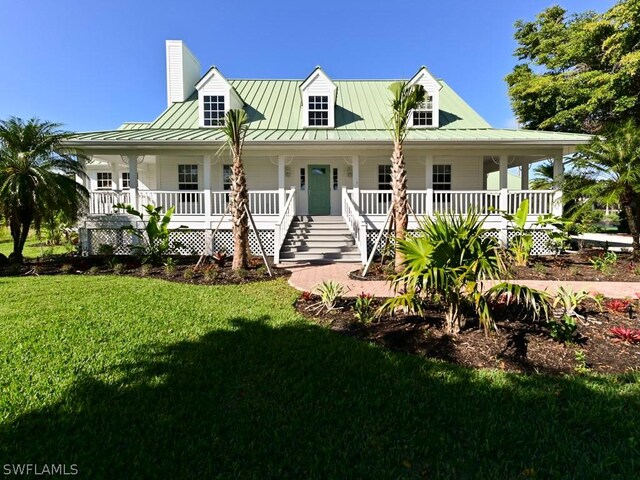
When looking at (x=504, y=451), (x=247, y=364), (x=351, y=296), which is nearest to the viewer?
(x=504, y=451)

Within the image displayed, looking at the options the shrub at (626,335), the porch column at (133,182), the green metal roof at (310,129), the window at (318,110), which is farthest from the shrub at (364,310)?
the window at (318,110)

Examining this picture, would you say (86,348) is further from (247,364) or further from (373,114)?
(373,114)

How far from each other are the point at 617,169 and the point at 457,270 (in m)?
9.42

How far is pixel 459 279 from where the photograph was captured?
4484mm

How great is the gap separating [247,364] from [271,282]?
4.51 metres

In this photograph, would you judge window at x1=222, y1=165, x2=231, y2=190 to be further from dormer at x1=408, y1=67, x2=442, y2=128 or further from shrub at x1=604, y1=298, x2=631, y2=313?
shrub at x1=604, y1=298, x2=631, y2=313

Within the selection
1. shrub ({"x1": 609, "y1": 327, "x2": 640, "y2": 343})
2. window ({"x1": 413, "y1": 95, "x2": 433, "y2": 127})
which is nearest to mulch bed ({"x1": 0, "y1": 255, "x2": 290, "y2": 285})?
shrub ({"x1": 609, "y1": 327, "x2": 640, "y2": 343})

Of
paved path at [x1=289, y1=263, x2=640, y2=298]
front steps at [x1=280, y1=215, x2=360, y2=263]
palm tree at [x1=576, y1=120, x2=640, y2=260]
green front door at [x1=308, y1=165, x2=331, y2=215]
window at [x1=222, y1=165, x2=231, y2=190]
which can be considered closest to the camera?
paved path at [x1=289, y1=263, x2=640, y2=298]

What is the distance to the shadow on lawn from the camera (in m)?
2.42

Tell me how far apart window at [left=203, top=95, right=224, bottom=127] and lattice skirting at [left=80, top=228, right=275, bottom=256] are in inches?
212

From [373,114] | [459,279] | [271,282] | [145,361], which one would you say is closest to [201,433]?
[145,361]

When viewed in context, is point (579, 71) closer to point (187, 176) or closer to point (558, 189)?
point (558, 189)

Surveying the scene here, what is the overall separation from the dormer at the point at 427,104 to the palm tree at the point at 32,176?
12965mm

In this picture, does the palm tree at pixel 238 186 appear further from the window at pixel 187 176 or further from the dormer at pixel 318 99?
the window at pixel 187 176
